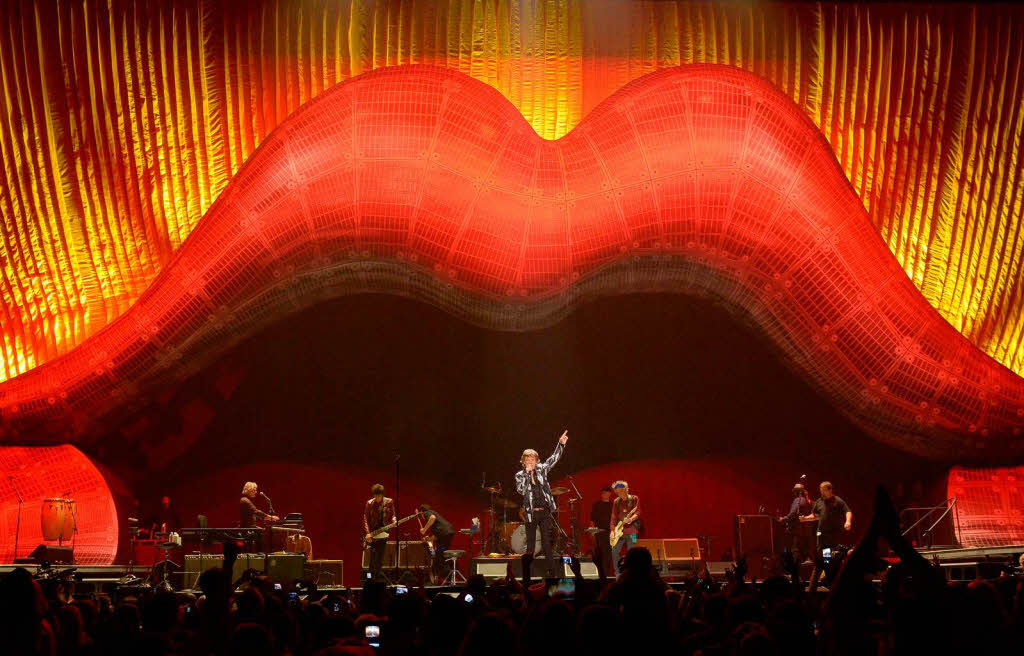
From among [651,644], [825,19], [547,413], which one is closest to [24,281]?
[547,413]

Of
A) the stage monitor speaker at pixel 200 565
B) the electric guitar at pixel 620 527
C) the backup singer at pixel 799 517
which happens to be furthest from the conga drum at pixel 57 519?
the backup singer at pixel 799 517

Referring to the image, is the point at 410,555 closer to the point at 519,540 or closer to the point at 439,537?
the point at 439,537

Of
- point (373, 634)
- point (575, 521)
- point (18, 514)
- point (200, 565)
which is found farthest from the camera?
point (575, 521)

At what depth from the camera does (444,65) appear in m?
14.7

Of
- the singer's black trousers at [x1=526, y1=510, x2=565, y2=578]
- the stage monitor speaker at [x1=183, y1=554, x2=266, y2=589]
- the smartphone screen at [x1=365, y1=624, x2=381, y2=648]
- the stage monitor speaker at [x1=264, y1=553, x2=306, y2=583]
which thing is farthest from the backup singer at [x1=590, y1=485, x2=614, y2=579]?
the smartphone screen at [x1=365, y1=624, x2=381, y2=648]

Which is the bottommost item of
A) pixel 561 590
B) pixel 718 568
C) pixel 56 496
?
pixel 718 568

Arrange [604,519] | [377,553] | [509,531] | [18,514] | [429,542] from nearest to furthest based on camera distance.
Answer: [18,514] → [377,553] → [429,542] → [509,531] → [604,519]

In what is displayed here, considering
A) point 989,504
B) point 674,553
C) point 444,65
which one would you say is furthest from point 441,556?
point 989,504

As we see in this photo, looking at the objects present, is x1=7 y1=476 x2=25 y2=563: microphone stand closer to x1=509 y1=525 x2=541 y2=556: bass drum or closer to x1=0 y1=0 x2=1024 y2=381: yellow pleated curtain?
x1=0 y1=0 x2=1024 y2=381: yellow pleated curtain

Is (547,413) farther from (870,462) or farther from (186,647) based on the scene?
(186,647)

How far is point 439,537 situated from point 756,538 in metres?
4.79

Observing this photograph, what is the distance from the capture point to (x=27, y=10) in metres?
14.0

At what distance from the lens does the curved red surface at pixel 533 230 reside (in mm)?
13828

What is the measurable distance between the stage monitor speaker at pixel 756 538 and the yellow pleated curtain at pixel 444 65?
444cm
